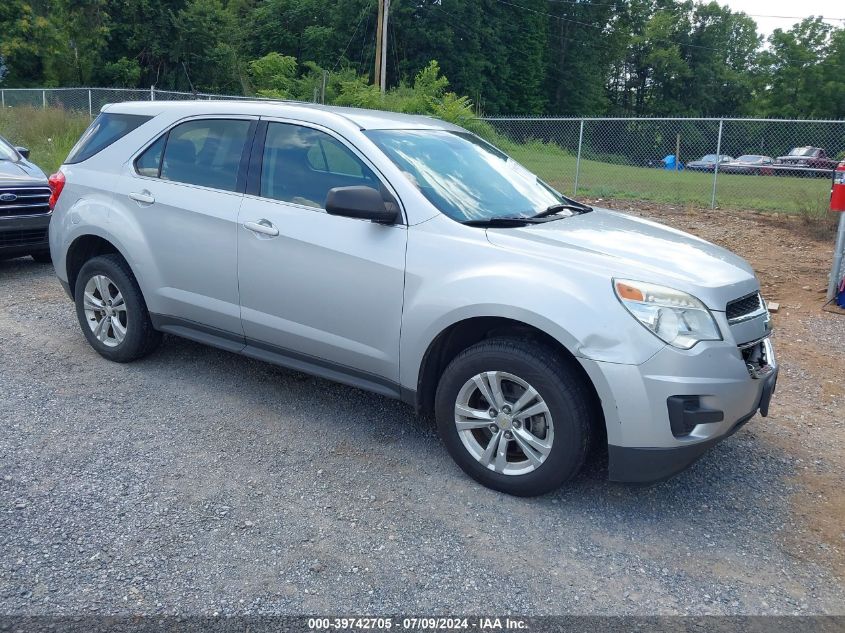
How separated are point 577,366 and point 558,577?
95 centimetres

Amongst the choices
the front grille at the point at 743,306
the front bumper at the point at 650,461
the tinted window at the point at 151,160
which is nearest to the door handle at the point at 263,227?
the tinted window at the point at 151,160

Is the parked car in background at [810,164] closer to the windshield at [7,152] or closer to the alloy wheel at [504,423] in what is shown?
the windshield at [7,152]

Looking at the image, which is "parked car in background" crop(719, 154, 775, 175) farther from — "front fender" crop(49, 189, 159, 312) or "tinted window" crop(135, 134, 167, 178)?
"front fender" crop(49, 189, 159, 312)

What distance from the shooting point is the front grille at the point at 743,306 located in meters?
3.59

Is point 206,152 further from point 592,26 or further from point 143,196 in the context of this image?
point 592,26

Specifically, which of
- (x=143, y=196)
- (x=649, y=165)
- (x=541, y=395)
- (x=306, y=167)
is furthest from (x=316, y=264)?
(x=649, y=165)

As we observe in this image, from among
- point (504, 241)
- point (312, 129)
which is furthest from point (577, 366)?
point (312, 129)

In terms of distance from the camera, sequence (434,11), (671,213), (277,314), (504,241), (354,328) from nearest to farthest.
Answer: (504,241) < (354,328) < (277,314) < (671,213) < (434,11)

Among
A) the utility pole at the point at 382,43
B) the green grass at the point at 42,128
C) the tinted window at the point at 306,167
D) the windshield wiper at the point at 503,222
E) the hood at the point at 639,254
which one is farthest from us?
the utility pole at the point at 382,43

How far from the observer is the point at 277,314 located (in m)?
4.40

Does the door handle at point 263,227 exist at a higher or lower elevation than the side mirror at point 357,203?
lower

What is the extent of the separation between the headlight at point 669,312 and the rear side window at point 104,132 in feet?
11.7

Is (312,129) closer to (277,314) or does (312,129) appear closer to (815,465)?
(277,314)

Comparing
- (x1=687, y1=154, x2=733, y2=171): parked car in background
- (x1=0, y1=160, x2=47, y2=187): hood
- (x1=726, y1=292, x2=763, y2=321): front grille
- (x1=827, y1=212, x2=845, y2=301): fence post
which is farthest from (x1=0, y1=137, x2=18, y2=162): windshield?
(x1=687, y1=154, x2=733, y2=171): parked car in background
